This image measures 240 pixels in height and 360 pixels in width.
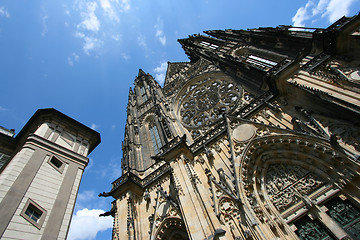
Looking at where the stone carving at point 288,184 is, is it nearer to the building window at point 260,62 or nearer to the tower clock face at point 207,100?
the tower clock face at point 207,100

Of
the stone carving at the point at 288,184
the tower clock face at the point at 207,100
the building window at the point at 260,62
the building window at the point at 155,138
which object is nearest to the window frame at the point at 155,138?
the building window at the point at 155,138

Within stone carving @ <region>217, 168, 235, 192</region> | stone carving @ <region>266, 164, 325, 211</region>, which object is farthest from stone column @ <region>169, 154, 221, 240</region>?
stone carving @ <region>266, 164, 325, 211</region>

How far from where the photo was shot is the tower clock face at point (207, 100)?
13.5m

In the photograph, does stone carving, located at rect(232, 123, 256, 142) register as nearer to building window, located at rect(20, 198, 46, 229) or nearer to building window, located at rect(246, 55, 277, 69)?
building window, located at rect(246, 55, 277, 69)

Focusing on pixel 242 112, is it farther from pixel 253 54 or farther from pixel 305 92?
pixel 253 54

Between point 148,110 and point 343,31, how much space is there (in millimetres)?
13487

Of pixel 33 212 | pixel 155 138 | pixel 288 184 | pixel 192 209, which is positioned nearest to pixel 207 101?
pixel 155 138

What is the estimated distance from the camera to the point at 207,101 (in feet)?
48.6

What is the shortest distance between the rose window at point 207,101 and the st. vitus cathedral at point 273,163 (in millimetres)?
184

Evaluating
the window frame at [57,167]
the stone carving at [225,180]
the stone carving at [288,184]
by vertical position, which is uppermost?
the window frame at [57,167]

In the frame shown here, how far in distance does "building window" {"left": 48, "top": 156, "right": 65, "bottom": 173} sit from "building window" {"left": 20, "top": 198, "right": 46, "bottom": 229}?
1.98 meters

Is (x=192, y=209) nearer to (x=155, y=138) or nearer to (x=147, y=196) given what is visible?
(x=147, y=196)

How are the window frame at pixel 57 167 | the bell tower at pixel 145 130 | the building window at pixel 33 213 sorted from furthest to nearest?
the bell tower at pixel 145 130, the window frame at pixel 57 167, the building window at pixel 33 213

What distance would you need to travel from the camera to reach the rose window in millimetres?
13453
